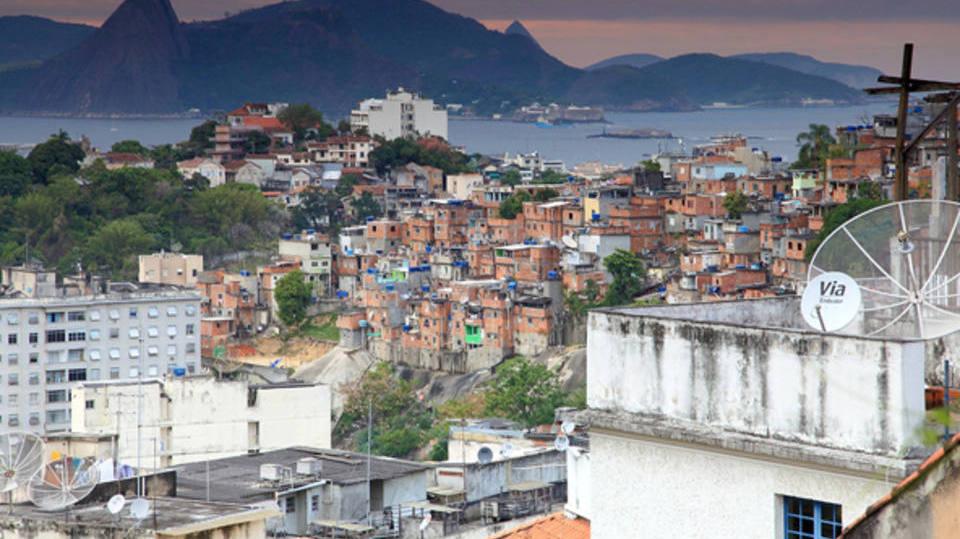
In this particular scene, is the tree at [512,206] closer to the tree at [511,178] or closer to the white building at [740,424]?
the tree at [511,178]

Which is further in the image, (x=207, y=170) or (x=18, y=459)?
(x=207, y=170)

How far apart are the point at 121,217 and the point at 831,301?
68741mm


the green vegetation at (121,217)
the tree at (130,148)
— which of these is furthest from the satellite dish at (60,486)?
the tree at (130,148)

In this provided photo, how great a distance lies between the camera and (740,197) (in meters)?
55.0

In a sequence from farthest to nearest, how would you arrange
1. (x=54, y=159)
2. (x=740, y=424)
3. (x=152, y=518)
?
(x=54, y=159), (x=152, y=518), (x=740, y=424)

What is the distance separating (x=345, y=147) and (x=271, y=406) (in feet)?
202

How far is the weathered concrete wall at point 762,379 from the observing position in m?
5.87

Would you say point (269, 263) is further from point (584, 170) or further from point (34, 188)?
point (584, 170)

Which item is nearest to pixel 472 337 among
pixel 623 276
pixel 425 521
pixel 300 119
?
pixel 623 276

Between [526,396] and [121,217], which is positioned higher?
[121,217]

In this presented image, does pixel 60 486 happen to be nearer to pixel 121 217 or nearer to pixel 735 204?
pixel 735 204

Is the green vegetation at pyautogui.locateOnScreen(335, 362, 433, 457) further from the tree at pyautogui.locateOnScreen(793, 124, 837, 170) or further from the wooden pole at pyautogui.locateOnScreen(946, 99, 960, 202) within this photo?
the wooden pole at pyautogui.locateOnScreen(946, 99, 960, 202)

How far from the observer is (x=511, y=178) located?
78.6 meters

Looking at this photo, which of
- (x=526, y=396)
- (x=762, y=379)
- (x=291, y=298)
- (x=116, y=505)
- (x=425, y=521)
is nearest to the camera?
(x=762, y=379)
